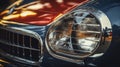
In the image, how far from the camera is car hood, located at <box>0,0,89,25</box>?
2.82 m

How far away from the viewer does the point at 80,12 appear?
8.69 feet

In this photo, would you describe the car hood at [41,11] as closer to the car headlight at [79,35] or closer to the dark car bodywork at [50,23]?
the dark car bodywork at [50,23]

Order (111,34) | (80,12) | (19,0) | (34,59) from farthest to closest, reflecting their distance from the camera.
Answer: (19,0)
(34,59)
(80,12)
(111,34)

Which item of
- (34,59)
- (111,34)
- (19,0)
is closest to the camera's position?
(111,34)

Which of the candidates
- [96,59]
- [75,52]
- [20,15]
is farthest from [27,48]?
[96,59]

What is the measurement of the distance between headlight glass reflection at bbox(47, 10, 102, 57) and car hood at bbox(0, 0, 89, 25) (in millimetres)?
121

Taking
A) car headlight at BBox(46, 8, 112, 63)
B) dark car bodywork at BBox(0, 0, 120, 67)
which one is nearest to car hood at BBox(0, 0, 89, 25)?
dark car bodywork at BBox(0, 0, 120, 67)

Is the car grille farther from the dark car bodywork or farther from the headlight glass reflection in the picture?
the headlight glass reflection

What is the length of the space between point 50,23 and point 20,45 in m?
0.40

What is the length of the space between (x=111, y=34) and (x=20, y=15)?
95cm

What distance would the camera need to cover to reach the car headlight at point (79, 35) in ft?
8.05

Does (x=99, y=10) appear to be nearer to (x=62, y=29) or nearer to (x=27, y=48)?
(x=62, y=29)

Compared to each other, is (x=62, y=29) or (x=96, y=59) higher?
(x=62, y=29)

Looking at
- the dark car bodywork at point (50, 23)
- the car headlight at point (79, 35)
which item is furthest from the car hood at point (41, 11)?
the car headlight at point (79, 35)
